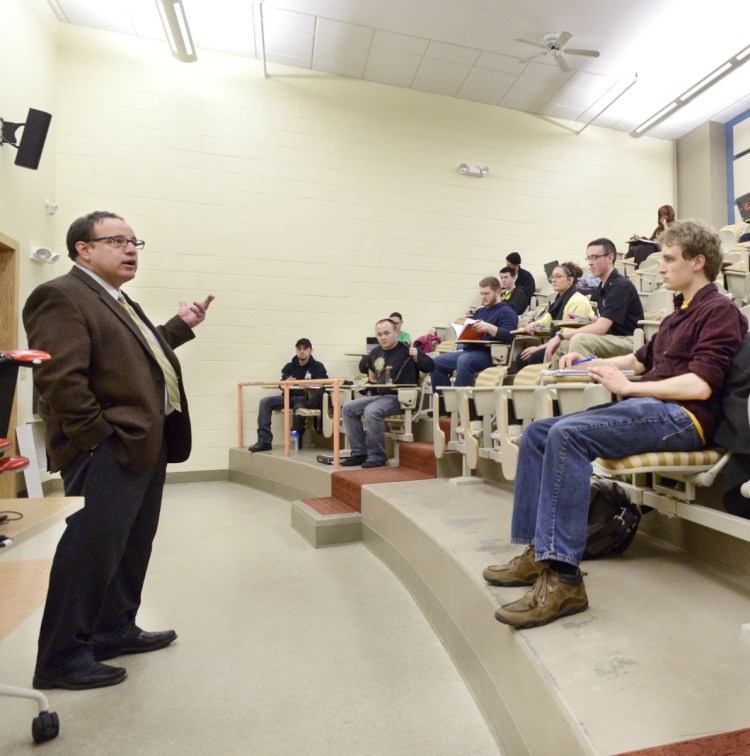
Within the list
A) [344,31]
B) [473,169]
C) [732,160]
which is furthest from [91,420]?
[732,160]

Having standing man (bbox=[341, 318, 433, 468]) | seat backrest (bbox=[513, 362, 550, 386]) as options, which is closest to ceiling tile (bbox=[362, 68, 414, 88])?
standing man (bbox=[341, 318, 433, 468])

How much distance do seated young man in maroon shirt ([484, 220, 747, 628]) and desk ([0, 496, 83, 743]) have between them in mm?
961

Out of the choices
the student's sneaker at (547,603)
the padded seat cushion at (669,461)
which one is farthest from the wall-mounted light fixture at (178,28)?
the student's sneaker at (547,603)

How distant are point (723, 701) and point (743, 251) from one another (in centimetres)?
363

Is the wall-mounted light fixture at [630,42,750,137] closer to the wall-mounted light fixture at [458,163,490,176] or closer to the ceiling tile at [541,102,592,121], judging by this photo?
the ceiling tile at [541,102,592,121]

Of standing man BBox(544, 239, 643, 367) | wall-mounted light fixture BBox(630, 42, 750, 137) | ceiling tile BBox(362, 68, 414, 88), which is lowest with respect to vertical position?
standing man BBox(544, 239, 643, 367)

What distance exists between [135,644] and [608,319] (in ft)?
8.53

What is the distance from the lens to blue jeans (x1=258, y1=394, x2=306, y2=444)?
4.79 metres

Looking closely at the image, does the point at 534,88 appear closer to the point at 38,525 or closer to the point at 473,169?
the point at 473,169

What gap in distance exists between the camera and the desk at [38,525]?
0.85 meters

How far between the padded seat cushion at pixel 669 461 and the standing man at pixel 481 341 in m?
2.12

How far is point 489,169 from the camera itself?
19.6 feet

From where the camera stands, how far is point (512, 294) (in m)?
5.21

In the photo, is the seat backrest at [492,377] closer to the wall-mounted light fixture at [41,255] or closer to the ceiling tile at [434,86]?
the wall-mounted light fixture at [41,255]
